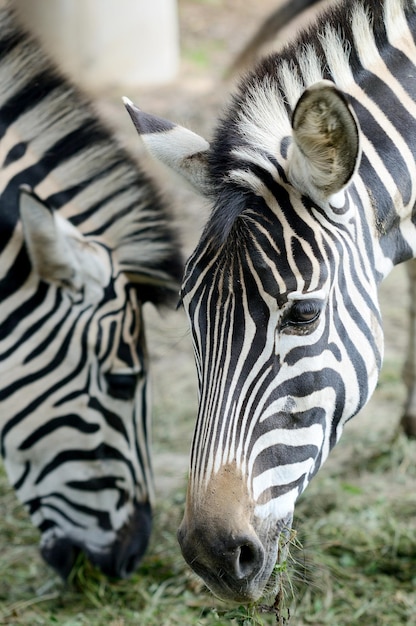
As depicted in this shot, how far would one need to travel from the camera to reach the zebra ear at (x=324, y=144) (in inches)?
106

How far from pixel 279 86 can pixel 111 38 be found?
48.3 ft

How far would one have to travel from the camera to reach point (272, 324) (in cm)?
285

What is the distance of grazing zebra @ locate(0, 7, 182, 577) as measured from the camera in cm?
451

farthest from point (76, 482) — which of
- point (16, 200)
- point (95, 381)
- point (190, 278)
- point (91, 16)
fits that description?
point (91, 16)

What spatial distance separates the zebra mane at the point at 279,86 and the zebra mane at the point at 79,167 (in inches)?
60.5

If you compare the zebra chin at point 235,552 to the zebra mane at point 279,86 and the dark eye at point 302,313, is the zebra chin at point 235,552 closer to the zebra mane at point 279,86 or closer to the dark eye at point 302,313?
the dark eye at point 302,313

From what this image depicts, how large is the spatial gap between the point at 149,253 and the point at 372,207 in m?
1.85

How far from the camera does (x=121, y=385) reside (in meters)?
4.54

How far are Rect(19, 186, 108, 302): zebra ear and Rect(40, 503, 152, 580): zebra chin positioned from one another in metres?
1.30

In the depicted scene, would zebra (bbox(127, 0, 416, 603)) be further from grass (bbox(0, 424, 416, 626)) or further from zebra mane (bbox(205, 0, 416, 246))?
grass (bbox(0, 424, 416, 626))

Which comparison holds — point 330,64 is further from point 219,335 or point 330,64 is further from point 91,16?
point 91,16

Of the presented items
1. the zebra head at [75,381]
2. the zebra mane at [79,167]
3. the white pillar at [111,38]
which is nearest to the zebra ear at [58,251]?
the zebra head at [75,381]

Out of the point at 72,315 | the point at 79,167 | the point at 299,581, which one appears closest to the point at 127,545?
the point at 299,581

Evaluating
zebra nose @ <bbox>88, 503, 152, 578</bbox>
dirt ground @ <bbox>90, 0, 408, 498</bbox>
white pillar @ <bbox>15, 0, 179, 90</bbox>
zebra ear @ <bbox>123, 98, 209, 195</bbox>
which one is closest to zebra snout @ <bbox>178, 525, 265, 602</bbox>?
dirt ground @ <bbox>90, 0, 408, 498</bbox>
